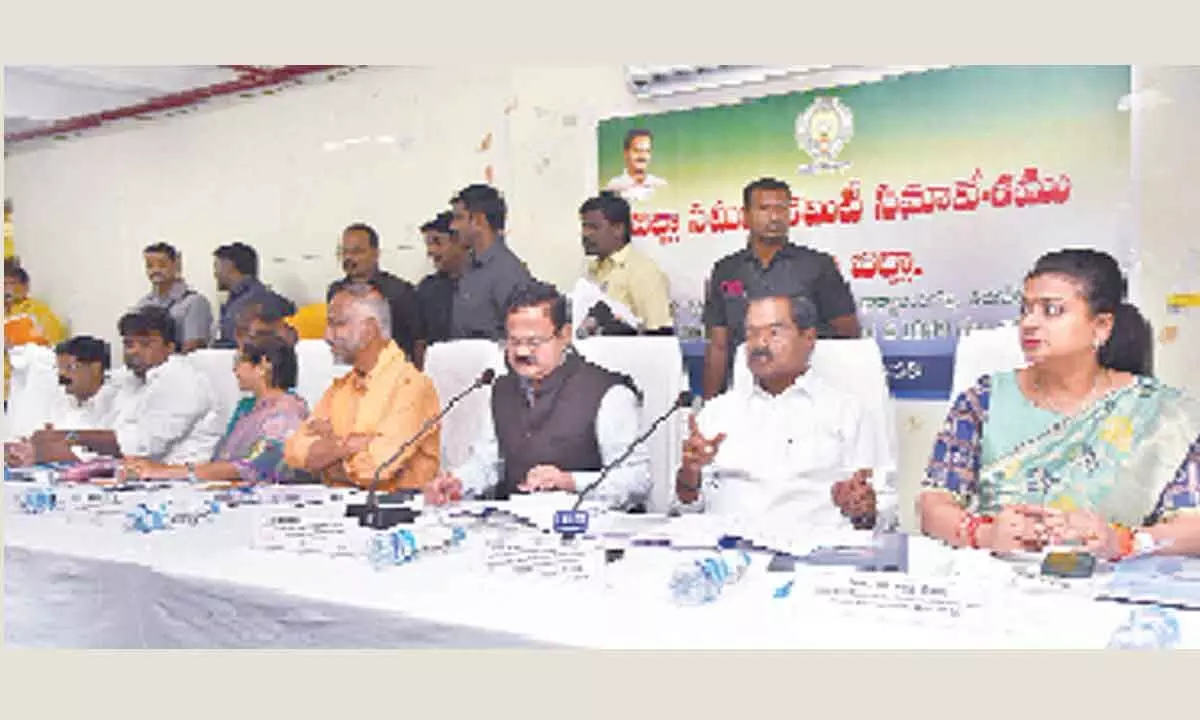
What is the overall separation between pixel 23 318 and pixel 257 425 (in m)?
0.71

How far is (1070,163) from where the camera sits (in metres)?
2.60

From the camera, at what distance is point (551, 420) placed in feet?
9.16

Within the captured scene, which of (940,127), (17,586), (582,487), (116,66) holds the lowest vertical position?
(17,586)

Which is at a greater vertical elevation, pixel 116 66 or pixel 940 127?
pixel 116 66

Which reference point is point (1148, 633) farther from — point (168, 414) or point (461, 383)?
point (168, 414)

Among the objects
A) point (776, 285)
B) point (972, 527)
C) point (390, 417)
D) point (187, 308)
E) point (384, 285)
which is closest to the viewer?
point (972, 527)

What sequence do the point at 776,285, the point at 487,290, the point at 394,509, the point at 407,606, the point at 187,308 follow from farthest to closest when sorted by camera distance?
1. the point at 187,308
2. the point at 487,290
3. the point at 776,285
4. the point at 394,509
5. the point at 407,606

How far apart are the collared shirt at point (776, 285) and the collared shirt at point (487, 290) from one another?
496 mm

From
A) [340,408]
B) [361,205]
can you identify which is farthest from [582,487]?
[361,205]

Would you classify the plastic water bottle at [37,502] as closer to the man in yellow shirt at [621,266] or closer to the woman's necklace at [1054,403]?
the man in yellow shirt at [621,266]

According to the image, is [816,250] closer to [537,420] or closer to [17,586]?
[537,420]

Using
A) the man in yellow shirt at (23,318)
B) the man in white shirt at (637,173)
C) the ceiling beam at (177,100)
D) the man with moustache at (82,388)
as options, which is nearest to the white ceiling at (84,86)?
the ceiling beam at (177,100)

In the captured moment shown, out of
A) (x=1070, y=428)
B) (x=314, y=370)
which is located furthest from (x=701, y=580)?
(x=314, y=370)

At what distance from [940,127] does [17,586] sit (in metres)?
2.34
